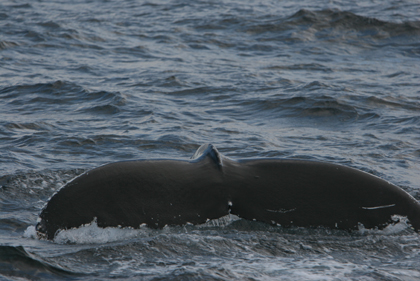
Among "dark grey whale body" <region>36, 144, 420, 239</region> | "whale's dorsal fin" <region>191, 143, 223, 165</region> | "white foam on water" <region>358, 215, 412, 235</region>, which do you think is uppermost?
"whale's dorsal fin" <region>191, 143, 223, 165</region>

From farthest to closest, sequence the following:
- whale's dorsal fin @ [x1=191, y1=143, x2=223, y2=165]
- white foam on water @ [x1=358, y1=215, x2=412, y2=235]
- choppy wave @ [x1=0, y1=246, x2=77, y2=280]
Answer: whale's dorsal fin @ [x1=191, y1=143, x2=223, y2=165]
white foam on water @ [x1=358, y1=215, x2=412, y2=235]
choppy wave @ [x1=0, y1=246, x2=77, y2=280]

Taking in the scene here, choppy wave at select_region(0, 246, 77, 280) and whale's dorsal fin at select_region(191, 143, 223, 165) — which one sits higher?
whale's dorsal fin at select_region(191, 143, 223, 165)

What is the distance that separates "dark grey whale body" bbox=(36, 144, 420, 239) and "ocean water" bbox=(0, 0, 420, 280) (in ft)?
0.32

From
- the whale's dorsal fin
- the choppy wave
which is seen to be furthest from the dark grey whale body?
the choppy wave

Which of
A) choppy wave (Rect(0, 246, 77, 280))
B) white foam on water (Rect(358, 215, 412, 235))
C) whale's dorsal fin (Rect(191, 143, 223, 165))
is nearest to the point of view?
choppy wave (Rect(0, 246, 77, 280))

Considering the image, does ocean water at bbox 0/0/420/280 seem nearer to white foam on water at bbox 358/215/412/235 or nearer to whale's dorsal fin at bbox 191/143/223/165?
white foam on water at bbox 358/215/412/235

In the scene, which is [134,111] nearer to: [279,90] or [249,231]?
[279,90]


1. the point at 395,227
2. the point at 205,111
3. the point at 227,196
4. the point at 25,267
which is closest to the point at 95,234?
the point at 25,267

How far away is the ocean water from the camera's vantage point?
12.8 feet

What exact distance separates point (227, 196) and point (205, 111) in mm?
6286

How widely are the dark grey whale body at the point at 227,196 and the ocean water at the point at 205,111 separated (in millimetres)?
99

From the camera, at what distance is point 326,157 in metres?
7.65

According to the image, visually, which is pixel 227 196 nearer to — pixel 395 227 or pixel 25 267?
pixel 395 227

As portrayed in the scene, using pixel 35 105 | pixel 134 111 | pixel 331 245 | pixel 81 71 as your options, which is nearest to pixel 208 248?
pixel 331 245
